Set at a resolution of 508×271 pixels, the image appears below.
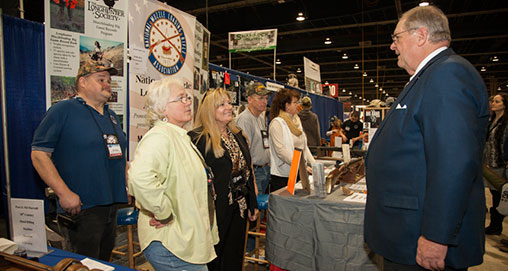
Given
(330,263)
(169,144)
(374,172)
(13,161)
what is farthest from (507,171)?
(13,161)

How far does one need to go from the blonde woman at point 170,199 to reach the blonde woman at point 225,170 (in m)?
0.49

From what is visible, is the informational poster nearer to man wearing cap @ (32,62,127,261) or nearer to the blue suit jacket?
man wearing cap @ (32,62,127,261)

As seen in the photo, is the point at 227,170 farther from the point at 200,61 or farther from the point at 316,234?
the point at 200,61

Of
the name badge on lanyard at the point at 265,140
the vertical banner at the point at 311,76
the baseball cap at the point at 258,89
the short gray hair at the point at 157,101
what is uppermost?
the vertical banner at the point at 311,76

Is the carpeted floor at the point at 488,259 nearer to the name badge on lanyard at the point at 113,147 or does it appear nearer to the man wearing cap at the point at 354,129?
the name badge on lanyard at the point at 113,147

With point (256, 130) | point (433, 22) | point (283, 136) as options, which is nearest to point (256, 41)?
point (256, 130)

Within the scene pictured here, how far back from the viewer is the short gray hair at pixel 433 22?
4.03 feet

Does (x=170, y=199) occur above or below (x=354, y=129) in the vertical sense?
below

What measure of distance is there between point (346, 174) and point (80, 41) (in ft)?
7.27

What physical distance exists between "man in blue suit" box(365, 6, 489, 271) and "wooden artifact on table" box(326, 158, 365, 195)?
1.01m

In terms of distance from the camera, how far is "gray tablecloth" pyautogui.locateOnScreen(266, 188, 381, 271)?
6.68 feet

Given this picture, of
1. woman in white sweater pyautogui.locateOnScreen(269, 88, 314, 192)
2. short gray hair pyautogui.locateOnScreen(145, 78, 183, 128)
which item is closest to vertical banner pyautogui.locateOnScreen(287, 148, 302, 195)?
woman in white sweater pyautogui.locateOnScreen(269, 88, 314, 192)

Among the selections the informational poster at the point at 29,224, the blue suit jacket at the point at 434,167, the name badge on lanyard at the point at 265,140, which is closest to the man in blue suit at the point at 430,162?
the blue suit jacket at the point at 434,167

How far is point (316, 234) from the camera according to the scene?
213 centimetres
